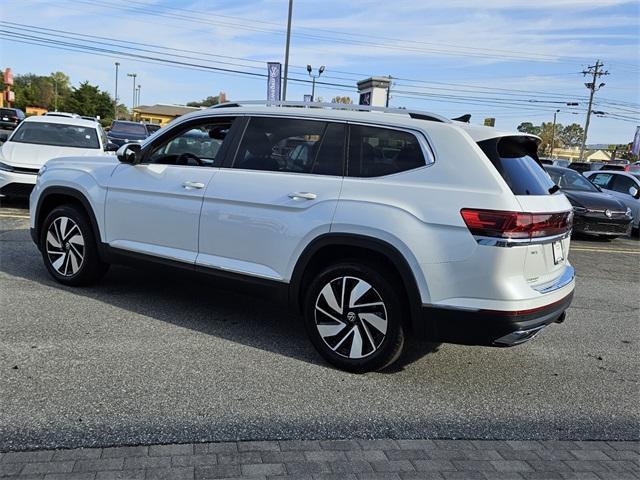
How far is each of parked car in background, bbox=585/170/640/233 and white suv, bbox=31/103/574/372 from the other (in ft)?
37.8

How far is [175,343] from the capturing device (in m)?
4.47

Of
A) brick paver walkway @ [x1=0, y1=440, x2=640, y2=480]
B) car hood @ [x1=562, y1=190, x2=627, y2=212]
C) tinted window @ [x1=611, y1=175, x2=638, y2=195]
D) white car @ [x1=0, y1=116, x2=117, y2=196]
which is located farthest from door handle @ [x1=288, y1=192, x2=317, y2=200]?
tinted window @ [x1=611, y1=175, x2=638, y2=195]

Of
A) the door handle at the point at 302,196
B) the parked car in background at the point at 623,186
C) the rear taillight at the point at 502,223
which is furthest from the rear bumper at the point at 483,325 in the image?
the parked car in background at the point at 623,186

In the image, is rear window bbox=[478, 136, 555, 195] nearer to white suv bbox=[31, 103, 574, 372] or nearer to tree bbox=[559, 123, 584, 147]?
white suv bbox=[31, 103, 574, 372]

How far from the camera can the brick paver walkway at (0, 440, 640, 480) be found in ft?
9.11

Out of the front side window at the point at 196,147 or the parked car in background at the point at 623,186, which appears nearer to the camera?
the front side window at the point at 196,147

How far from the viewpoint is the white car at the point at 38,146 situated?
978cm

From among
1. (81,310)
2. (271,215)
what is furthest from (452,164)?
(81,310)

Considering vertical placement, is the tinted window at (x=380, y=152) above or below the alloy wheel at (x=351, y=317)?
above

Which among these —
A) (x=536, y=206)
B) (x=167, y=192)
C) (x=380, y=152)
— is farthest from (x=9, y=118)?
(x=536, y=206)

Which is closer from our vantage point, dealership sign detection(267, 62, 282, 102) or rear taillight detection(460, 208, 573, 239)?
rear taillight detection(460, 208, 573, 239)

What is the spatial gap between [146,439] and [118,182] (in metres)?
2.90

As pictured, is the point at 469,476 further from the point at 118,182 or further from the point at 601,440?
the point at 118,182

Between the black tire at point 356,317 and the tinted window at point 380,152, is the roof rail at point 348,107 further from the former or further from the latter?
the black tire at point 356,317
